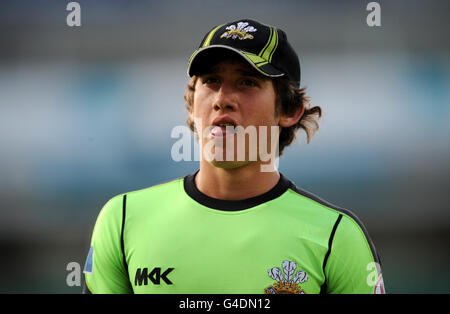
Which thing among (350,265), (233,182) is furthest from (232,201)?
(350,265)

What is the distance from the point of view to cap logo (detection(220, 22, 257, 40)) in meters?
2.18

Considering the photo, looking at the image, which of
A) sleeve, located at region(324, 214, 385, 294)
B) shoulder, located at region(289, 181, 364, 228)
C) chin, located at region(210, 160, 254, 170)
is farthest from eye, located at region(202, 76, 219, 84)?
sleeve, located at region(324, 214, 385, 294)

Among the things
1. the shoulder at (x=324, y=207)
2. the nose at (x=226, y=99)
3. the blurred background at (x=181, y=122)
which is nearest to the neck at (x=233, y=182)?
the shoulder at (x=324, y=207)

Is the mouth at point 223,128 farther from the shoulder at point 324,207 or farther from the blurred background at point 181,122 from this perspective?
the blurred background at point 181,122

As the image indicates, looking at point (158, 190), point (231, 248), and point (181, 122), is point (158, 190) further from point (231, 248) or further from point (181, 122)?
point (181, 122)

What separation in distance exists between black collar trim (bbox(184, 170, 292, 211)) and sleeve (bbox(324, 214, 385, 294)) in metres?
0.30

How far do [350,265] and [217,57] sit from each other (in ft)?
3.43

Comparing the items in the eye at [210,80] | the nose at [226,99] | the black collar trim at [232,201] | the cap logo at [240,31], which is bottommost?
the black collar trim at [232,201]

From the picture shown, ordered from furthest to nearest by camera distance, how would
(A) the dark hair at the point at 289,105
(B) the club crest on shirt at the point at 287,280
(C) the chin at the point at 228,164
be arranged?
(A) the dark hair at the point at 289,105
(C) the chin at the point at 228,164
(B) the club crest on shirt at the point at 287,280

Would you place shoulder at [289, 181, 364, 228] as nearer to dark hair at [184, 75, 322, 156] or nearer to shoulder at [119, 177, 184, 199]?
dark hair at [184, 75, 322, 156]

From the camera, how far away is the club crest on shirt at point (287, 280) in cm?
204

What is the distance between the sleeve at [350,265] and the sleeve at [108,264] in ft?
2.90
